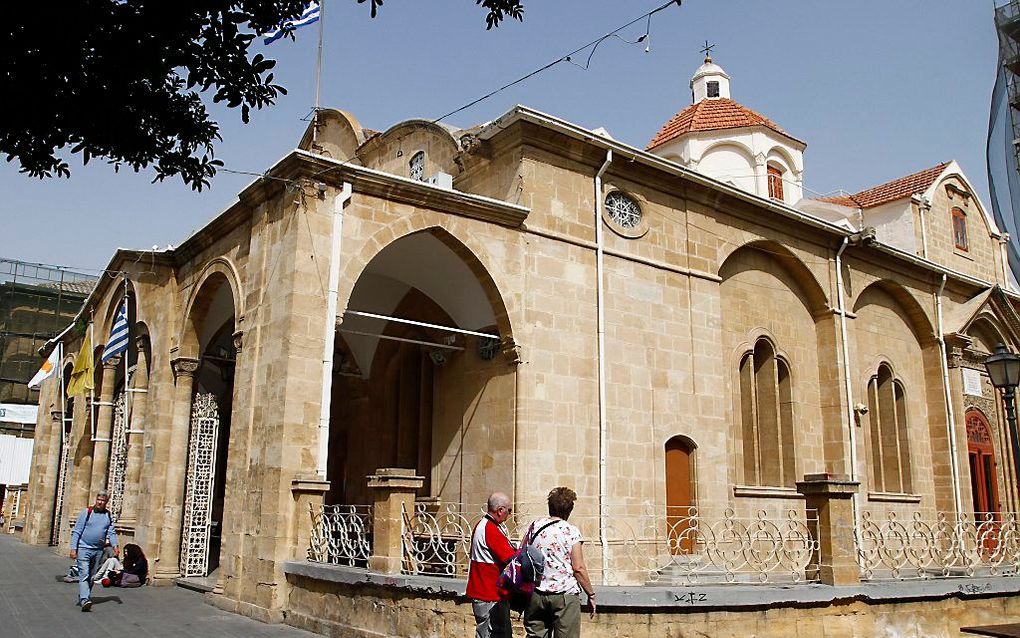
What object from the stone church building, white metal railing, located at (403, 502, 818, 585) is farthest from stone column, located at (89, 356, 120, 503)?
white metal railing, located at (403, 502, 818, 585)

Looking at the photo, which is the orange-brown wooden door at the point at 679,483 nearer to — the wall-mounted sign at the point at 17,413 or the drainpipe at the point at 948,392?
the drainpipe at the point at 948,392

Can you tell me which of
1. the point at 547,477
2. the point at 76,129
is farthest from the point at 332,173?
the point at 76,129

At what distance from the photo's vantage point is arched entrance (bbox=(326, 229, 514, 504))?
40.6 feet

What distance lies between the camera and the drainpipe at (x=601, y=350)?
1223 centimetres

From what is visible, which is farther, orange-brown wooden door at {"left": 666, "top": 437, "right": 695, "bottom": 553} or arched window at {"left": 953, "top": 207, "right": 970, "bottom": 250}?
arched window at {"left": 953, "top": 207, "right": 970, "bottom": 250}

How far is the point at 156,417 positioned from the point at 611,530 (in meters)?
7.99

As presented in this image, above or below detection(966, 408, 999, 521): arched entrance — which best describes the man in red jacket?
below

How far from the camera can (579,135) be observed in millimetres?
13047

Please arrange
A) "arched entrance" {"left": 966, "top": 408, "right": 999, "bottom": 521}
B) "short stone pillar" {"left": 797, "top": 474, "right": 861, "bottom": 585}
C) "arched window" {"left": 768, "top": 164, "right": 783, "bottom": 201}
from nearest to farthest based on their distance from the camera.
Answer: "short stone pillar" {"left": 797, "top": 474, "right": 861, "bottom": 585} → "arched entrance" {"left": 966, "top": 408, "right": 999, "bottom": 521} → "arched window" {"left": 768, "top": 164, "right": 783, "bottom": 201}

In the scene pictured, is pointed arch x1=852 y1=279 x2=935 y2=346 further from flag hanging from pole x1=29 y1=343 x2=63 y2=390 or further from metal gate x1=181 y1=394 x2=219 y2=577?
flag hanging from pole x1=29 y1=343 x2=63 y2=390

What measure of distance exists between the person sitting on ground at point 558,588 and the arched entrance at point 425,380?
5639 millimetres

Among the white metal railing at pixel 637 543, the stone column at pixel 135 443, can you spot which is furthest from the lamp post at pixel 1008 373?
the stone column at pixel 135 443

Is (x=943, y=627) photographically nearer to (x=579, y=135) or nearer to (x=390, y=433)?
(x=579, y=135)

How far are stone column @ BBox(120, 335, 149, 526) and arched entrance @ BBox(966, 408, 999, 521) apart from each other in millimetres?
18206
